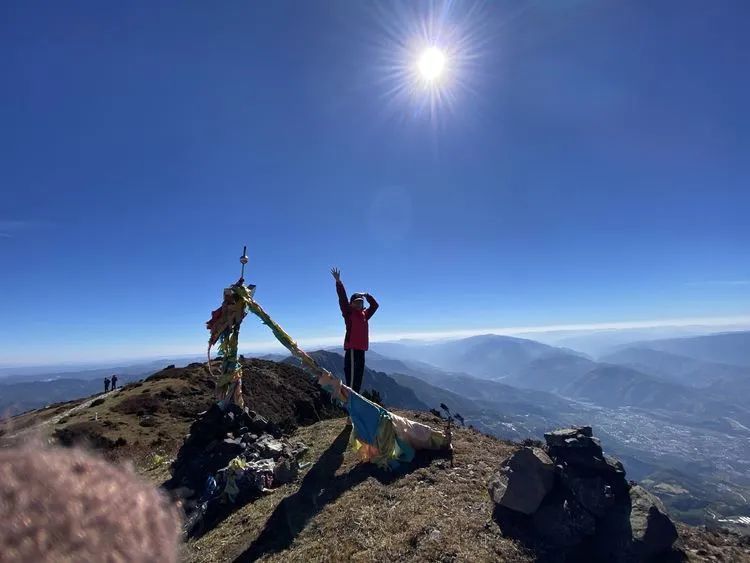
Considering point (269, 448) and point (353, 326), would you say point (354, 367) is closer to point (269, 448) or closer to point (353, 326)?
point (353, 326)

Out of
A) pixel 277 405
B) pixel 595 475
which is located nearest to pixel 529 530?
pixel 595 475

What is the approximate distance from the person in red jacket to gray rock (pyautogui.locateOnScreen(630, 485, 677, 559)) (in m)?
7.70

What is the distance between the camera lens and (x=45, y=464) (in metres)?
1.63

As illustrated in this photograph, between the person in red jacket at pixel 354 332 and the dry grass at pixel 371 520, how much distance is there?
A: 2901 mm

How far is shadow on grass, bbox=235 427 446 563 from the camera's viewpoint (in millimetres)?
7496

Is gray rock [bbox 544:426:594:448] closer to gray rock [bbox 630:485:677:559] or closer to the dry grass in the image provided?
gray rock [bbox 630:485:677:559]

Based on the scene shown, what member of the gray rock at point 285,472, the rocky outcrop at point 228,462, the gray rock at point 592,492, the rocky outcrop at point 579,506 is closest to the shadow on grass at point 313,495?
the gray rock at point 285,472

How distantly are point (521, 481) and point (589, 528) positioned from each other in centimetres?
141

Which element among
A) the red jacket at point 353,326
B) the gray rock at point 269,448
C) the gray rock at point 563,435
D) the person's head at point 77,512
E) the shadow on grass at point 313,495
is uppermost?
the red jacket at point 353,326

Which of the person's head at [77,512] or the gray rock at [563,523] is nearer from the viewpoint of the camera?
the person's head at [77,512]

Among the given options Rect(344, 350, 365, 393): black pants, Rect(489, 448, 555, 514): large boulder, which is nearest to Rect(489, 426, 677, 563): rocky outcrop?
Rect(489, 448, 555, 514): large boulder

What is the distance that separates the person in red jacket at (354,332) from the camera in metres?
12.5

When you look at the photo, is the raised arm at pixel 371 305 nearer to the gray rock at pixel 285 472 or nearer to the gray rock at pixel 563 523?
the gray rock at pixel 285 472

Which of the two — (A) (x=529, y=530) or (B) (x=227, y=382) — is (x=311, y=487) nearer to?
(A) (x=529, y=530)
